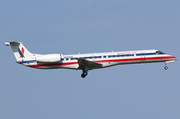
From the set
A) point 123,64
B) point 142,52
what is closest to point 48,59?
point 123,64

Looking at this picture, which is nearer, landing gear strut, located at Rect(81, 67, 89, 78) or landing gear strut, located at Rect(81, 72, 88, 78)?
landing gear strut, located at Rect(81, 67, 89, 78)

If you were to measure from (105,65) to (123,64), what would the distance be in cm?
247

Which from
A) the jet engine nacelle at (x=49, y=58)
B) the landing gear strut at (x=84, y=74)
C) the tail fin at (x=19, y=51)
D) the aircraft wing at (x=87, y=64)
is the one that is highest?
the tail fin at (x=19, y=51)

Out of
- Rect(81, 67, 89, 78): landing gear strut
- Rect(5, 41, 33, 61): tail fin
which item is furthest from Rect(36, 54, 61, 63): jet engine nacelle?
Rect(81, 67, 89, 78): landing gear strut

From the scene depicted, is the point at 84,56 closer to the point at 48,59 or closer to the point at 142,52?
the point at 48,59

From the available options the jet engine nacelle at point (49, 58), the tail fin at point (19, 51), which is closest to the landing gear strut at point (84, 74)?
the jet engine nacelle at point (49, 58)

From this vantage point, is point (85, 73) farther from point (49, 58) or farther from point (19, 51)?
point (19, 51)

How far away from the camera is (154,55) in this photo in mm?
37219

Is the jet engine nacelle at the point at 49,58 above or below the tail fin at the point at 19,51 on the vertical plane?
below

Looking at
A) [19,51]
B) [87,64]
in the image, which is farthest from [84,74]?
[19,51]

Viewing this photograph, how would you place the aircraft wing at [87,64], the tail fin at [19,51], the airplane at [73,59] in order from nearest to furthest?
the aircraft wing at [87,64] → the airplane at [73,59] → the tail fin at [19,51]

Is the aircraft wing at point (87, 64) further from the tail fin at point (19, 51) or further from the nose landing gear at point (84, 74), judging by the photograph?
the tail fin at point (19, 51)

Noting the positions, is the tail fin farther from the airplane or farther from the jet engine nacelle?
the jet engine nacelle

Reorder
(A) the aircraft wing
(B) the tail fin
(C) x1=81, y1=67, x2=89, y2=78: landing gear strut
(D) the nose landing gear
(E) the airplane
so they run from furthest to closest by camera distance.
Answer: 1. (D) the nose landing gear
2. (B) the tail fin
3. (C) x1=81, y1=67, x2=89, y2=78: landing gear strut
4. (E) the airplane
5. (A) the aircraft wing
